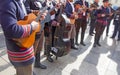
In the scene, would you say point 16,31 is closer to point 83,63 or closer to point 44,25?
point 44,25

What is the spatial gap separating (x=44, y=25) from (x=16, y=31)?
69.3 inches

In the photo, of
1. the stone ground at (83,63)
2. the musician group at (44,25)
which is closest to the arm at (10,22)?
the musician group at (44,25)

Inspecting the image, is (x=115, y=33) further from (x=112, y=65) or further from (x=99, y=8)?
(x=112, y=65)

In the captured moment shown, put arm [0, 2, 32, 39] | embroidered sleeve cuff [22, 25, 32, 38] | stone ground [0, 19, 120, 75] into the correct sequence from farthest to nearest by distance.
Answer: stone ground [0, 19, 120, 75]
embroidered sleeve cuff [22, 25, 32, 38]
arm [0, 2, 32, 39]

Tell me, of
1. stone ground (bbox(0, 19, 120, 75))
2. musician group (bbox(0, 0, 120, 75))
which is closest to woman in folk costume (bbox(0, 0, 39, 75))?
musician group (bbox(0, 0, 120, 75))

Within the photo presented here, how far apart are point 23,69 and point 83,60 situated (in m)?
2.17

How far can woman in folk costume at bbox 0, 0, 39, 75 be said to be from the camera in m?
1.48

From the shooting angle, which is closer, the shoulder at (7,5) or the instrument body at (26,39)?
the shoulder at (7,5)

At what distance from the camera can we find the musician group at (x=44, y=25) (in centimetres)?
153

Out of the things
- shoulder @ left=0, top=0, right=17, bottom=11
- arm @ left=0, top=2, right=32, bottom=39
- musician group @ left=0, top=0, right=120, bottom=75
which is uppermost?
shoulder @ left=0, top=0, right=17, bottom=11

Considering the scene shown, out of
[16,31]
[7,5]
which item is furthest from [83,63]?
[7,5]

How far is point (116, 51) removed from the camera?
4.75 m

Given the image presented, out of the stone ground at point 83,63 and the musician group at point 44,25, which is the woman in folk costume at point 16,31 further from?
the stone ground at point 83,63

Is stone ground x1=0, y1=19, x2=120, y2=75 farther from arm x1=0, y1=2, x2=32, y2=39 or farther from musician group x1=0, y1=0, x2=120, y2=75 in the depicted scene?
arm x1=0, y1=2, x2=32, y2=39
